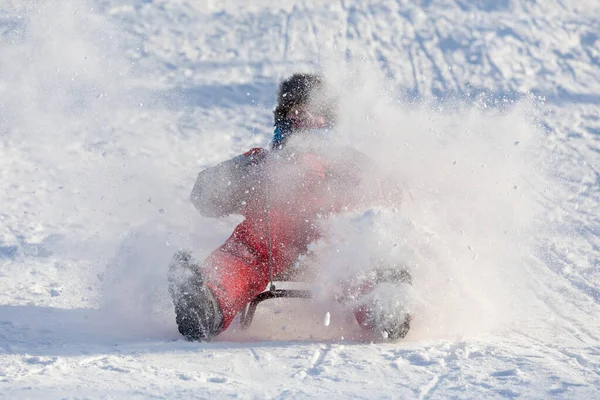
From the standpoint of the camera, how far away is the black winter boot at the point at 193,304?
2521mm

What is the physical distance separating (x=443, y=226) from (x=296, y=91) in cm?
102

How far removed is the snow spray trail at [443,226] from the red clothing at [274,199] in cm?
13

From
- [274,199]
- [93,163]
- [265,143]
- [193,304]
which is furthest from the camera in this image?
[265,143]

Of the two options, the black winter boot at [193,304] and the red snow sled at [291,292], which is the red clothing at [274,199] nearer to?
the red snow sled at [291,292]

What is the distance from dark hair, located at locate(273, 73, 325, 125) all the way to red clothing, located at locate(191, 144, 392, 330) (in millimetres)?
225

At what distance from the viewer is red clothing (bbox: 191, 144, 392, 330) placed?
2842 millimetres

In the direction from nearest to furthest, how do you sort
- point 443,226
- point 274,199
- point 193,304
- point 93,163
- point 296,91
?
point 193,304
point 274,199
point 296,91
point 443,226
point 93,163

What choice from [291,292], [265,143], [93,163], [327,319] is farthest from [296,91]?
[265,143]

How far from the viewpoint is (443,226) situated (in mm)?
3486

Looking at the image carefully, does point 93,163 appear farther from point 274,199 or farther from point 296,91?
point 274,199

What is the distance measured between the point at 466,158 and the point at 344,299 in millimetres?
1378

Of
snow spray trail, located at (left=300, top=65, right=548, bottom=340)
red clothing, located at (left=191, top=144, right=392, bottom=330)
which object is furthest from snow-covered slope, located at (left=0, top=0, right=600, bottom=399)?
Answer: red clothing, located at (left=191, top=144, right=392, bottom=330)

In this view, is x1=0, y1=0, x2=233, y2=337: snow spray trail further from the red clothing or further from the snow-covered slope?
the red clothing

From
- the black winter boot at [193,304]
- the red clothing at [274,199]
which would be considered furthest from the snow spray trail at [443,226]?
the black winter boot at [193,304]
